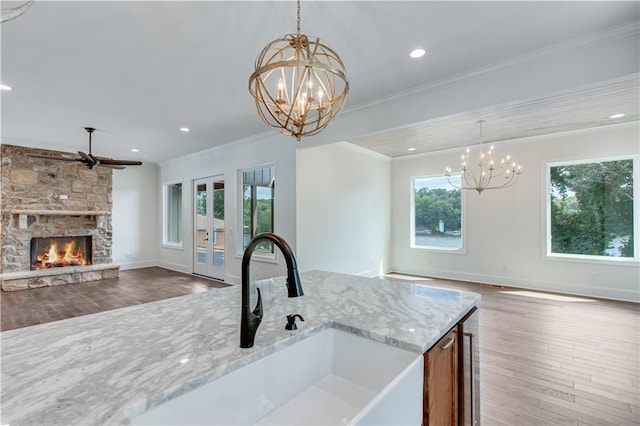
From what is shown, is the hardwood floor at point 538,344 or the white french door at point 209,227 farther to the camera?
the white french door at point 209,227

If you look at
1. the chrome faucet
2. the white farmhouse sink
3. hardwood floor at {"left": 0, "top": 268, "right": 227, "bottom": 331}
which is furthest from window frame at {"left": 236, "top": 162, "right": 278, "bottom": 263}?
the chrome faucet

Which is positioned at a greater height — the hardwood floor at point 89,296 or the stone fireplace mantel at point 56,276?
the stone fireplace mantel at point 56,276

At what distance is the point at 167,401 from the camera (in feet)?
2.55

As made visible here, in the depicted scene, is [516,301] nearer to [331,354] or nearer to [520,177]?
[520,177]

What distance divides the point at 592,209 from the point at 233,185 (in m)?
6.38

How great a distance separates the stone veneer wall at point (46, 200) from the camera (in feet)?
→ 19.2

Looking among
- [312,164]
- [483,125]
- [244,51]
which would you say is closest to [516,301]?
[483,125]

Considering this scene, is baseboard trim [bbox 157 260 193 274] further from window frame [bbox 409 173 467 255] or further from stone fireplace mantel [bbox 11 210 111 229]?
window frame [bbox 409 173 467 255]

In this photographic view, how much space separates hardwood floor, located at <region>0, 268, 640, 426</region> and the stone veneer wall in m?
1.21

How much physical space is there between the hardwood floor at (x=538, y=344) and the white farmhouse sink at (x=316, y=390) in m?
1.45

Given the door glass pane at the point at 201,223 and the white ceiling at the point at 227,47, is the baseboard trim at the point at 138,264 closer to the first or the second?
the door glass pane at the point at 201,223

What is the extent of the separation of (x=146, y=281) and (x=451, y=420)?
6.38m

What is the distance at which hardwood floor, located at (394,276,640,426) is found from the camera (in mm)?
2125

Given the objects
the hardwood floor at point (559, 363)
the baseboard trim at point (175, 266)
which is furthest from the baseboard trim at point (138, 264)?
the hardwood floor at point (559, 363)
